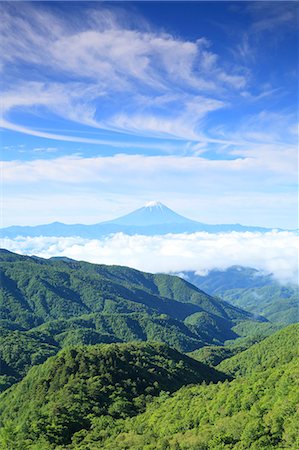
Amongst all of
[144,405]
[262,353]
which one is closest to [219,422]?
[144,405]

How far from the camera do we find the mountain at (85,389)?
57375 mm

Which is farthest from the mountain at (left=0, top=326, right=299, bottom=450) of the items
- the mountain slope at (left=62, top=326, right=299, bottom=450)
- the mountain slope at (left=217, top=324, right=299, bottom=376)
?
the mountain slope at (left=217, top=324, right=299, bottom=376)

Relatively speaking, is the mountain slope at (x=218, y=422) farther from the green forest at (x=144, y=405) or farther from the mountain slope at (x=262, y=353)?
the mountain slope at (x=262, y=353)

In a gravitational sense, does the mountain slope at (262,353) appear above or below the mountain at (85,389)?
below

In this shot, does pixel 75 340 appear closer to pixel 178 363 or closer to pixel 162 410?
pixel 178 363

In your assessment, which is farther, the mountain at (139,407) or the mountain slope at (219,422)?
the mountain at (139,407)

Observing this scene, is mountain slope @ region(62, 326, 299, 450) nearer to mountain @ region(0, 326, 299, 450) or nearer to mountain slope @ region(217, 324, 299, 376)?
mountain @ region(0, 326, 299, 450)

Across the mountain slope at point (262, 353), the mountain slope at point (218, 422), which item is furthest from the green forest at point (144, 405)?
the mountain slope at point (262, 353)

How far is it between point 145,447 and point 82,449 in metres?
8.33

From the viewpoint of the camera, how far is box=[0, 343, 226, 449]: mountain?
188 ft

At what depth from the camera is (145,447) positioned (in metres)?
43.9

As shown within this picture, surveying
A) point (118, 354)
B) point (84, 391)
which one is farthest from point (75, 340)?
point (84, 391)

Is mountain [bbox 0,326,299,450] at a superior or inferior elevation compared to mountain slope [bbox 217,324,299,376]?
superior

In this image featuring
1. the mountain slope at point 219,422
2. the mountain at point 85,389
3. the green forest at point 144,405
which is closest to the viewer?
the mountain slope at point 219,422
